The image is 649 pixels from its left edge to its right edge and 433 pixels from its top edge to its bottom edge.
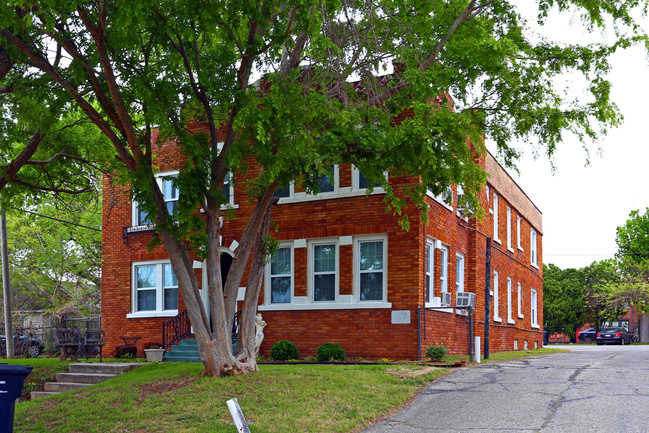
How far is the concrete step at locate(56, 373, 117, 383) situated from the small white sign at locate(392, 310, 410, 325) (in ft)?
23.8

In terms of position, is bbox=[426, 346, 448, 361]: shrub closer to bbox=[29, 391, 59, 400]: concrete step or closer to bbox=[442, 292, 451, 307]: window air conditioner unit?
bbox=[442, 292, 451, 307]: window air conditioner unit

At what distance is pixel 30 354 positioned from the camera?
94.6 feet

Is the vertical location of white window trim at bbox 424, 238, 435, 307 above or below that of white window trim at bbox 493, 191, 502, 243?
below

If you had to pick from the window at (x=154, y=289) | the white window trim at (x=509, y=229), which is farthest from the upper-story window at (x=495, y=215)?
the window at (x=154, y=289)

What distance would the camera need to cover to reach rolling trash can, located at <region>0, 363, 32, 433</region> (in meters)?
9.27

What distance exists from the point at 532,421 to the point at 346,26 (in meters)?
7.99

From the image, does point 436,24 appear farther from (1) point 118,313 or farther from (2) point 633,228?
(2) point 633,228

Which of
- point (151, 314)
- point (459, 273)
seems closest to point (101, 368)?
point (151, 314)

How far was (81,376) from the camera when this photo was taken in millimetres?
16984

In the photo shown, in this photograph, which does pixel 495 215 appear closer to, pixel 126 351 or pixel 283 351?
pixel 283 351

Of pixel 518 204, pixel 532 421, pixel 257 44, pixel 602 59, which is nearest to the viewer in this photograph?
pixel 532 421

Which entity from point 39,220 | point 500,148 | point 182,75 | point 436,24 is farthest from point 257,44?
point 39,220

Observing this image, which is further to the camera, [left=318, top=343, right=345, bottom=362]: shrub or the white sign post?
[left=318, top=343, right=345, bottom=362]: shrub

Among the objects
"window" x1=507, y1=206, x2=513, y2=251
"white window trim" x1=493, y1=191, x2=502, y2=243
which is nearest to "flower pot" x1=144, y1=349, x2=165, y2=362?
"white window trim" x1=493, y1=191, x2=502, y2=243
